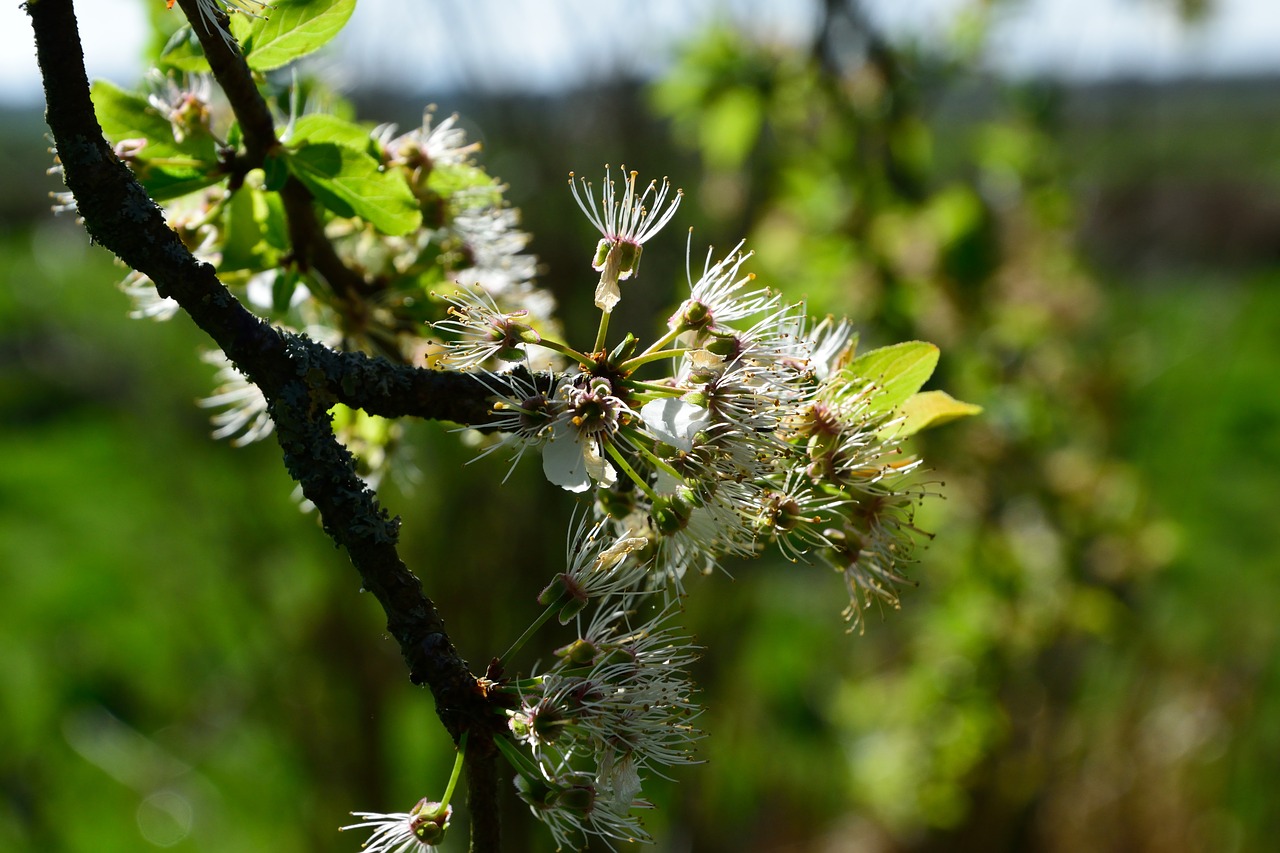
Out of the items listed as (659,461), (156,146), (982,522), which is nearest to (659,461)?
(659,461)

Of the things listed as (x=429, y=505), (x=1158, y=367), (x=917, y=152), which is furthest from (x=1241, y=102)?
(x=429, y=505)

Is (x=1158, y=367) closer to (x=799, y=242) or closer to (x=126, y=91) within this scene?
(x=799, y=242)

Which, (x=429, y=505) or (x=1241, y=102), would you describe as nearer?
(x=429, y=505)

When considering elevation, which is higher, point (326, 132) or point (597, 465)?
point (326, 132)

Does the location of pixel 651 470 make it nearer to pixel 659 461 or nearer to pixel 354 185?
pixel 659 461

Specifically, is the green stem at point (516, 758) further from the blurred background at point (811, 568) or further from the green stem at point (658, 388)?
the blurred background at point (811, 568)

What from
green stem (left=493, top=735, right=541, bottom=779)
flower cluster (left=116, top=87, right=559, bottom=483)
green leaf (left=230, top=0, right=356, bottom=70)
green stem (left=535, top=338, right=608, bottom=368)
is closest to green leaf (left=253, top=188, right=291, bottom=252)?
flower cluster (left=116, top=87, right=559, bottom=483)

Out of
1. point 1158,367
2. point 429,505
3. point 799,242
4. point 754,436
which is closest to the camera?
point 754,436
